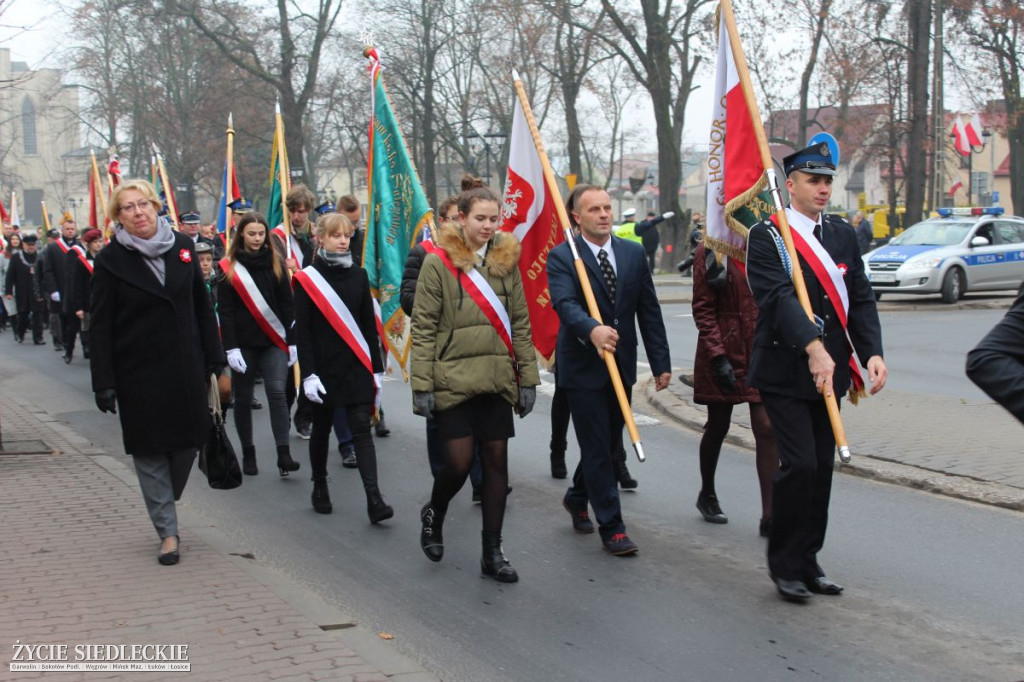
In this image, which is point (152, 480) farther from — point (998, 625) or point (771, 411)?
point (998, 625)

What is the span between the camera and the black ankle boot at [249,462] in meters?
8.97

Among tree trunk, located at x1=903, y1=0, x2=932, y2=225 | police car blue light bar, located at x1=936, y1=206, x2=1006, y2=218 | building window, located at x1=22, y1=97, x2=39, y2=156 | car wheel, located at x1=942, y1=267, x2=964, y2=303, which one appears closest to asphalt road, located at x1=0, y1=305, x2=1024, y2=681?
car wheel, located at x1=942, y1=267, x2=964, y2=303

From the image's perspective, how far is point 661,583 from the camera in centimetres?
595

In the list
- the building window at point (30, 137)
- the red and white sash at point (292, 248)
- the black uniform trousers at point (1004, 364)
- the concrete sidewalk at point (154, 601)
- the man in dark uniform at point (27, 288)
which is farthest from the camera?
the building window at point (30, 137)

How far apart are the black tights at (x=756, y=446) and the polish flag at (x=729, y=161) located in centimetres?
91

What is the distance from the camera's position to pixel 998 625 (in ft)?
16.9

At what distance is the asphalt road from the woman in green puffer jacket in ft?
1.83

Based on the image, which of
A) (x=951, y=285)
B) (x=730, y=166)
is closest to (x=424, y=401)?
(x=730, y=166)

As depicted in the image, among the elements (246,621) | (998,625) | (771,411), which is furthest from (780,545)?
(246,621)

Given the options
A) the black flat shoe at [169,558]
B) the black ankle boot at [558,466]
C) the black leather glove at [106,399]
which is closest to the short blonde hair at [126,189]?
the black leather glove at [106,399]

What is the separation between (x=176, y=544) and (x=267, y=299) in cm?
297

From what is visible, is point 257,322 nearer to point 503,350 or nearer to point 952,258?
point 503,350

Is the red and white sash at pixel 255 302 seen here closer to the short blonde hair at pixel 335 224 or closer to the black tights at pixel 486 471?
the short blonde hair at pixel 335 224

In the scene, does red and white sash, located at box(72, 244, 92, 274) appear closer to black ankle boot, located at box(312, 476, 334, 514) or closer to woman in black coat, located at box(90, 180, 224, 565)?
black ankle boot, located at box(312, 476, 334, 514)
